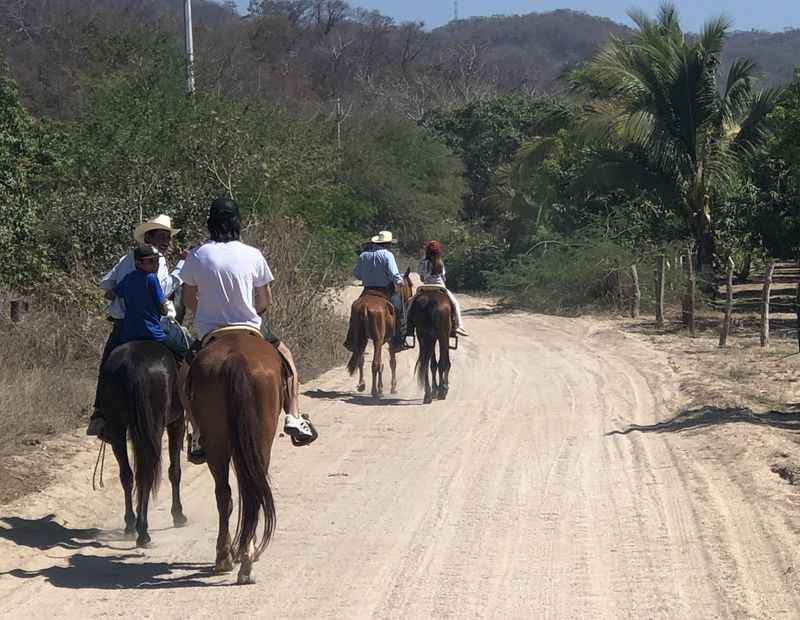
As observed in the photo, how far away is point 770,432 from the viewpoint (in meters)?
12.4

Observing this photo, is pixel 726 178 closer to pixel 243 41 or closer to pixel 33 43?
pixel 33 43

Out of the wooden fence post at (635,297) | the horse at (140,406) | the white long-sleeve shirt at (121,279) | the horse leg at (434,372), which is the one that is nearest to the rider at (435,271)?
the horse leg at (434,372)

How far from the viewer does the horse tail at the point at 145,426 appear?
8.66m

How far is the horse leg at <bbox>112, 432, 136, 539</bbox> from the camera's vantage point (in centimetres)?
895

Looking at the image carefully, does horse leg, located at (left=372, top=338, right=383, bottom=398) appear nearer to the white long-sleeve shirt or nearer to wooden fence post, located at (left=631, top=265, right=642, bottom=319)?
the white long-sleeve shirt

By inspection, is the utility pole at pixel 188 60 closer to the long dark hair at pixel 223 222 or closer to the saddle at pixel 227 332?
the long dark hair at pixel 223 222

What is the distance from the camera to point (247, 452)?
7.55m

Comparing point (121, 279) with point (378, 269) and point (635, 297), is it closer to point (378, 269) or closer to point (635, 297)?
point (378, 269)

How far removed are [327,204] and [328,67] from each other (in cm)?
7762

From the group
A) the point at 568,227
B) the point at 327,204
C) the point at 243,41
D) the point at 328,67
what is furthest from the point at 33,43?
the point at 327,204

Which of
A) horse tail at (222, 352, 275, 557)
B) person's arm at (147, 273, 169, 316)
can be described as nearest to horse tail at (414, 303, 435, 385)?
person's arm at (147, 273, 169, 316)

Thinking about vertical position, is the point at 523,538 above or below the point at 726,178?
below

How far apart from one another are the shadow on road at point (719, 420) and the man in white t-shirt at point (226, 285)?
5810 millimetres

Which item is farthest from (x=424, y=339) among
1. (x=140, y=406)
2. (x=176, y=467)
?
(x=140, y=406)
